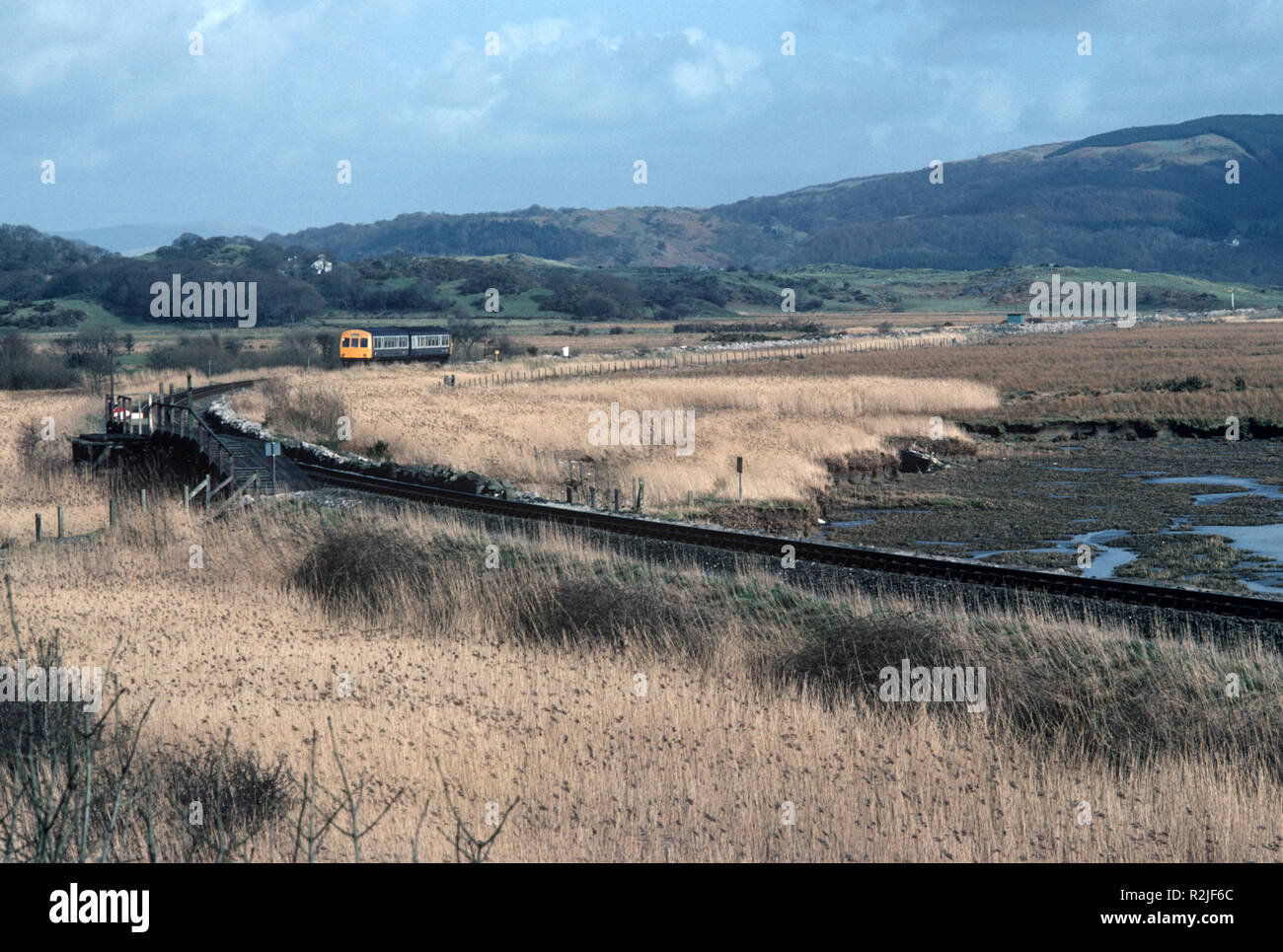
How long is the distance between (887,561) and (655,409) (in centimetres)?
3331

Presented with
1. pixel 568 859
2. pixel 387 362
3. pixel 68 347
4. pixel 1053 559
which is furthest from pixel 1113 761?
pixel 68 347

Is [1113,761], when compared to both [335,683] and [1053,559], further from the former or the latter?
[1053,559]

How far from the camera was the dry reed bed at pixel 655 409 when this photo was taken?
116 ft

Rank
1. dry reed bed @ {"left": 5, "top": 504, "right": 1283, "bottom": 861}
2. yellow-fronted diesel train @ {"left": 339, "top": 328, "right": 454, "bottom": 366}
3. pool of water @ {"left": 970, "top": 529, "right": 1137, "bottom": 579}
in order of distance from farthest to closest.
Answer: yellow-fronted diesel train @ {"left": 339, "top": 328, "right": 454, "bottom": 366} < pool of water @ {"left": 970, "top": 529, "right": 1137, "bottom": 579} < dry reed bed @ {"left": 5, "top": 504, "right": 1283, "bottom": 861}

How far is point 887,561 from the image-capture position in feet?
65.4

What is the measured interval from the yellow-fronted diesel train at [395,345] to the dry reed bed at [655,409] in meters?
7.56

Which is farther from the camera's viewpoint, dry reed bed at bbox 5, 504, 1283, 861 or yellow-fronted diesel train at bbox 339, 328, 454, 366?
yellow-fronted diesel train at bbox 339, 328, 454, 366

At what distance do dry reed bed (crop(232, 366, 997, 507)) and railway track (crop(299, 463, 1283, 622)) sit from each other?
21.9 feet

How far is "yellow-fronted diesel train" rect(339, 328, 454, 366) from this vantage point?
7644cm

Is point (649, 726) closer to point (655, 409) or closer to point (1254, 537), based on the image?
point (1254, 537)

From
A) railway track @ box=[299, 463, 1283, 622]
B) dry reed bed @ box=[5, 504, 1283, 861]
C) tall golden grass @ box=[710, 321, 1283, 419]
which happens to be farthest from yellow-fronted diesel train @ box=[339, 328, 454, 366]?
dry reed bed @ box=[5, 504, 1283, 861]

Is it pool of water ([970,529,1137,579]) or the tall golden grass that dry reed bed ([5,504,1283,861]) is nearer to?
pool of water ([970,529,1137,579])

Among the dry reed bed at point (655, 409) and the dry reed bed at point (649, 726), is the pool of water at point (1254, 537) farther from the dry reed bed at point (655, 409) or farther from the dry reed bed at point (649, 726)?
the dry reed bed at point (649, 726)

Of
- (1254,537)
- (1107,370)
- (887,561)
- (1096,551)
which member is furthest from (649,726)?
(1107,370)
